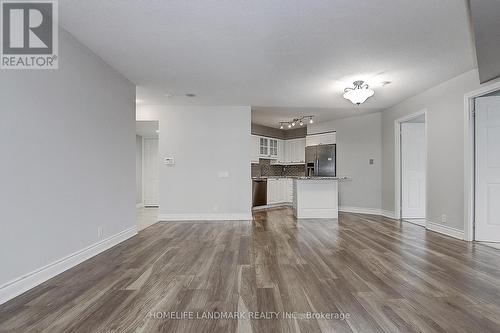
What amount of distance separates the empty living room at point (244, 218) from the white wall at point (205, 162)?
23cm

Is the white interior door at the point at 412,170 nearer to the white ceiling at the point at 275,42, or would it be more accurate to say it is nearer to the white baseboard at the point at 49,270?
the white ceiling at the point at 275,42

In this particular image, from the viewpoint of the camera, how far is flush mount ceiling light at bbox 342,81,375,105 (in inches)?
155

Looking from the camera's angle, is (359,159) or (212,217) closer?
(212,217)

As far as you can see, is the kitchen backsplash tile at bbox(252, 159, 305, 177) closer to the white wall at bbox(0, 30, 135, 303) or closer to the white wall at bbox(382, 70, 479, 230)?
the white wall at bbox(382, 70, 479, 230)

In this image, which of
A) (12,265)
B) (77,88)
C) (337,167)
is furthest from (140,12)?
(337,167)

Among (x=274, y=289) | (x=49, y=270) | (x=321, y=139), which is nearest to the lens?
(x=274, y=289)

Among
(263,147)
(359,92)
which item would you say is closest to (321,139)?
(263,147)

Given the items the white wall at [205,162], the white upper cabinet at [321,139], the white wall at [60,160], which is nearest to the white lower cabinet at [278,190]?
the white upper cabinet at [321,139]

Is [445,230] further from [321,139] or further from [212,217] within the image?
[212,217]

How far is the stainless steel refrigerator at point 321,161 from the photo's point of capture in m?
7.14

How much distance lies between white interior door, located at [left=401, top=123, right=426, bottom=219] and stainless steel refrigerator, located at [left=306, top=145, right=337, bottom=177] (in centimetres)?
188

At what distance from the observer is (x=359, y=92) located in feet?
12.9

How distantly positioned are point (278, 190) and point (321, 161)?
1.66m

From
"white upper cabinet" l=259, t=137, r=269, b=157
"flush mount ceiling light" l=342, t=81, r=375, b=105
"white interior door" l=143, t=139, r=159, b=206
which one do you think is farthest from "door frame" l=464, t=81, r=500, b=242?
"white interior door" l=143, t=139, r=159, b=206
